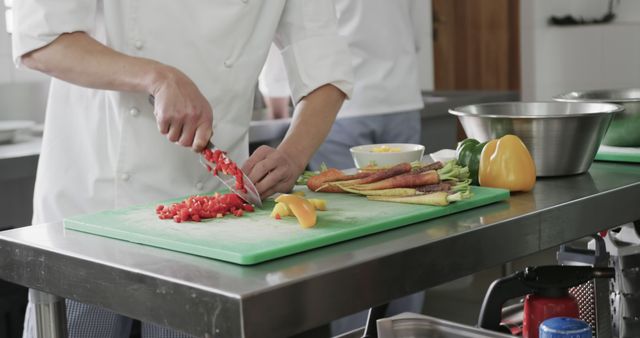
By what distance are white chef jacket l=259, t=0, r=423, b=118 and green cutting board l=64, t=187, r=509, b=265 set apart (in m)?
1.73

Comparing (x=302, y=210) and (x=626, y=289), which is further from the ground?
(x=302, y=210)

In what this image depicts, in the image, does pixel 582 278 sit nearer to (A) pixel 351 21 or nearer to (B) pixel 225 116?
(B) pixel 225 116

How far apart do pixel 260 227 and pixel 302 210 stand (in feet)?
0.19

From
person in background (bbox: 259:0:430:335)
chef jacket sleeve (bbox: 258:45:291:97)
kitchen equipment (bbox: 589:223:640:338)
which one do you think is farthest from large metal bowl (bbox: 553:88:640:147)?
chef jacket sleeve (bbox: 258:45:291:97)

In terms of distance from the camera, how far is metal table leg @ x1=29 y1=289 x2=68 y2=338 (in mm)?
1278

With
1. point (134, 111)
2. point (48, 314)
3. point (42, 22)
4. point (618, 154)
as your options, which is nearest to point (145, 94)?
point (134, 111)

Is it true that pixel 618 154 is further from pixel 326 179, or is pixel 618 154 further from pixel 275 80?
pixel 275 80

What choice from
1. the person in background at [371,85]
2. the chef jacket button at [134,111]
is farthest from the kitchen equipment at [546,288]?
the person in background at [371,85]

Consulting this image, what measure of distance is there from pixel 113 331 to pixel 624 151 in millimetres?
923

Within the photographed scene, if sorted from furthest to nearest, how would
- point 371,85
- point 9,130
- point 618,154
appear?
point 371,85, point 9,130, point 618,154

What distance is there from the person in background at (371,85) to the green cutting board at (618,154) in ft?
4.52

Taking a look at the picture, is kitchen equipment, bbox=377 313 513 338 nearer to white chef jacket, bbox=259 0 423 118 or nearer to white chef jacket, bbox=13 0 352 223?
white chef jacket, bbox=13 0 352 223

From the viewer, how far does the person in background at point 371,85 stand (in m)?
3.06

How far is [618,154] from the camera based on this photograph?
1673 mm
